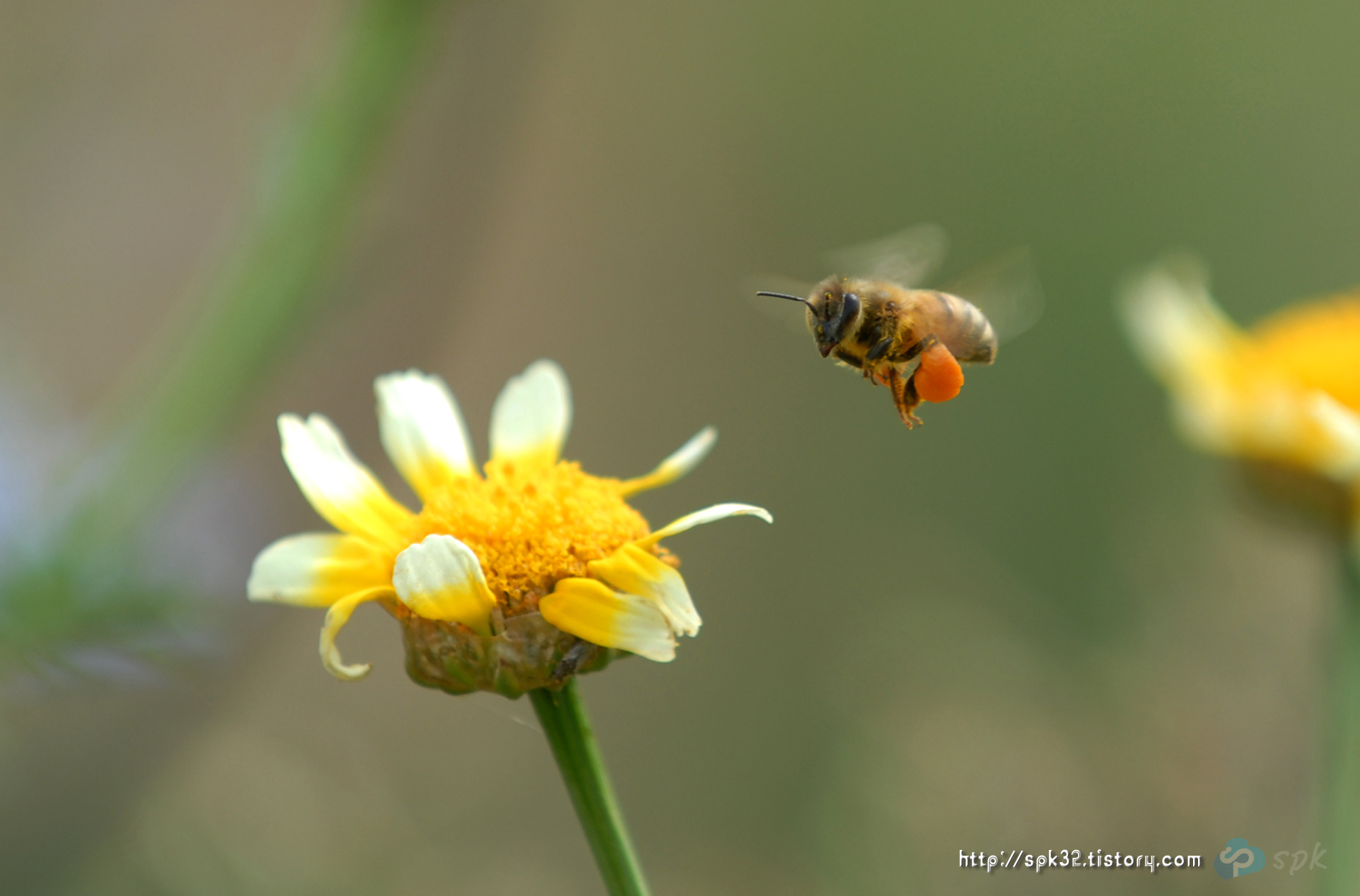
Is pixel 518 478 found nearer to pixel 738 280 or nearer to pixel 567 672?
pixel 567 672

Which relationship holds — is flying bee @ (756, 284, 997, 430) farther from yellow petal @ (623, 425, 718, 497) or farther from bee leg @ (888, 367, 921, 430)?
yellow petal @ (623, 425, 718, 497)

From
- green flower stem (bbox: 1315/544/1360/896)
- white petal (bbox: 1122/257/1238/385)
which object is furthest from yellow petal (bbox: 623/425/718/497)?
white petal (bbox: 1122/257/1238/385)

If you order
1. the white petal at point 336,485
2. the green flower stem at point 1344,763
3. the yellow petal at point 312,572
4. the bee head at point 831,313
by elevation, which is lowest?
the green flower stem at point 1344,763

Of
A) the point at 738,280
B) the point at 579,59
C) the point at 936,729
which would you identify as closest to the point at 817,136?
the point at 738,280

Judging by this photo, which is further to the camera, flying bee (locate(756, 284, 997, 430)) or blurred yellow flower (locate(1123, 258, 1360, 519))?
blurred yellow flower (locate(1123, 258, 1360, 519))

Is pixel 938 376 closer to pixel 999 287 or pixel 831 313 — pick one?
pixel 831 313

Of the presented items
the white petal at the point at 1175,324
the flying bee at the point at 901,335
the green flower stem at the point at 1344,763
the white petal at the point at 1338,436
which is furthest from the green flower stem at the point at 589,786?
the white petal at the point at 1175,324

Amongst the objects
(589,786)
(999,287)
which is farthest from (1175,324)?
(589,786)

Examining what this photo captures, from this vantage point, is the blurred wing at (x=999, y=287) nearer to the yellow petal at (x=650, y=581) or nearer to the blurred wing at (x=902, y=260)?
the blurred wing at (x=902, y=260)

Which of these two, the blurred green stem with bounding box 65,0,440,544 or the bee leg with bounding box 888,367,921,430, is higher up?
the blurred green stem with bounding box 65,0,440,544
